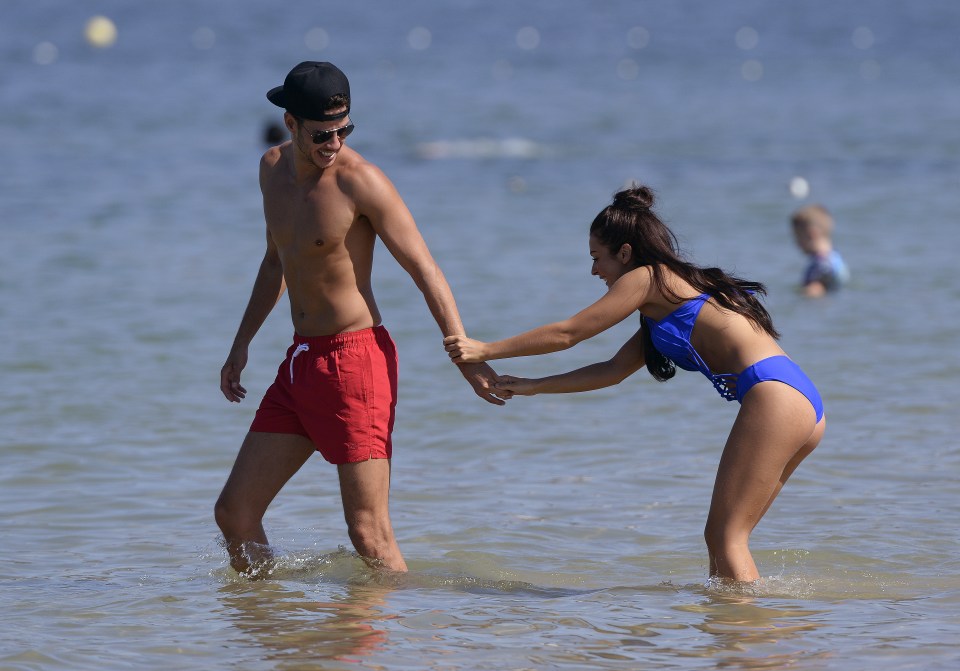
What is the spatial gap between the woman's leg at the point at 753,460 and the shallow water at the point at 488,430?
29cm

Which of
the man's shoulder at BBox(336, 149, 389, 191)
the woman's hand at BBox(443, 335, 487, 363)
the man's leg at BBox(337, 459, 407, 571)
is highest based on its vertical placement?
the man's shoulder at BBox(336, 149, 389, 191)

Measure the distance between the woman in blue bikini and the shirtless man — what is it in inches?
24.6

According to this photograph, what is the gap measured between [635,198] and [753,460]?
1045 mm

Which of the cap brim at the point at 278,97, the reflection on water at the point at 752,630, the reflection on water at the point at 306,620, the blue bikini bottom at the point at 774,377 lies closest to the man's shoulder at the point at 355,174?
the cap brim at the point at 278,97

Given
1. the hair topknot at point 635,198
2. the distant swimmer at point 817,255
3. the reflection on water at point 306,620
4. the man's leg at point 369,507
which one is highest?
the distant swimmer at point 817,255

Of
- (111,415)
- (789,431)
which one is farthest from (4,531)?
(789,431)

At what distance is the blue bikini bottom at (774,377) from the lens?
193 inches

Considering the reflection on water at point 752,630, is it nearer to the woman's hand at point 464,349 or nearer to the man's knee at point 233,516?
the woman's hand at point 464,349

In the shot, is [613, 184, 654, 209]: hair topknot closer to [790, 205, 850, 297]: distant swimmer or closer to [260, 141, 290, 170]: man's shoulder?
[260, 141, 290, 170]: man's shoulder

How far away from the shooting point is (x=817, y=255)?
12.5 meters

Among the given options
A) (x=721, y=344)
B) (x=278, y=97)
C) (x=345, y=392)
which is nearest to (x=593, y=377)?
(x=721, y=344)

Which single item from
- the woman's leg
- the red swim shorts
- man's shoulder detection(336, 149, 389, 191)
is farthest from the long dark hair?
the red swim shorts

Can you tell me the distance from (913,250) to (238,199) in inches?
348

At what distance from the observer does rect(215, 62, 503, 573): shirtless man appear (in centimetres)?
497
